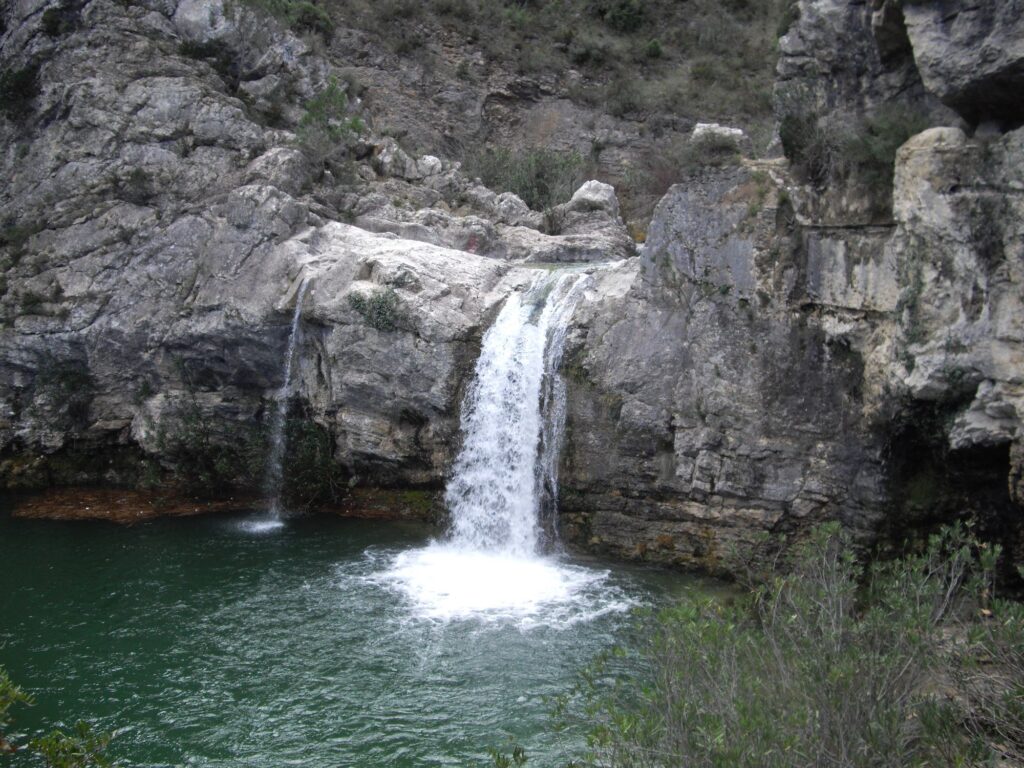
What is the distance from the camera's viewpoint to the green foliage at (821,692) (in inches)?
209

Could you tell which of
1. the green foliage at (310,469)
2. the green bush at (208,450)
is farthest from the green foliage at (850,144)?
the green bush at (208,450)

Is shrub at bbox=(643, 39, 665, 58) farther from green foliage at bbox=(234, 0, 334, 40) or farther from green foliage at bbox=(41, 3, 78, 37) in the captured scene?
green foliage at bbox=(41, 3, 78, 37)

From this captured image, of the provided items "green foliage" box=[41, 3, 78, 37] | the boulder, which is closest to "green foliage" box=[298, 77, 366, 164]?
"green foliage" box=[41, 3, 78, 37]

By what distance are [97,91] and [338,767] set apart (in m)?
17.9

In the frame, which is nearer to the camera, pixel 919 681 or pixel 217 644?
pixel 919 681

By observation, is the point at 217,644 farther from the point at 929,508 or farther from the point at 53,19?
the point at 53,19

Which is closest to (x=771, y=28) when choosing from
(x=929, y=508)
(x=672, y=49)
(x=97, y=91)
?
(x=672, y=49)

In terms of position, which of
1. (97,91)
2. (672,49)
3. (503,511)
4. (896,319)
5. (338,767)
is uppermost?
(672,49)

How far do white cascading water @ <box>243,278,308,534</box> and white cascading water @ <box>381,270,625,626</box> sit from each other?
3887mm

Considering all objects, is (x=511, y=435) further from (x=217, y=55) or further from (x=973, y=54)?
(x=217, y=55)

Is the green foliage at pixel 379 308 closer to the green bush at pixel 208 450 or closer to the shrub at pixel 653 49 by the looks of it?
the green bush at pixel 208 450

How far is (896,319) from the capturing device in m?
12.1

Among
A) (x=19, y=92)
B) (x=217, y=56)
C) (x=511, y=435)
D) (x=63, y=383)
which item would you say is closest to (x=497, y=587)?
(x=511, y=435)

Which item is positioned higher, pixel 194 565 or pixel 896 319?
pixel 896 319
